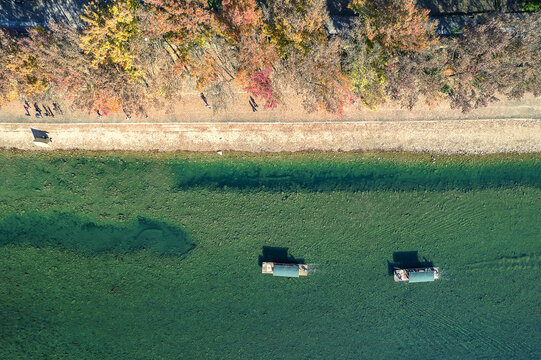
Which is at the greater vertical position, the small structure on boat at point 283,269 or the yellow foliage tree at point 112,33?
the yellow foliage tree at point 112,33

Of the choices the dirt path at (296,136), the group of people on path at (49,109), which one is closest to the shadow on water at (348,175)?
the dirt path at (296,136)

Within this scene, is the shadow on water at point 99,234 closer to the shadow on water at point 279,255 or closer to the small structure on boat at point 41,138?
the small structure on boat at point 41,138

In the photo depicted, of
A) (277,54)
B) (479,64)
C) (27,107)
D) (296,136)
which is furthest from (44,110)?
(479,64)

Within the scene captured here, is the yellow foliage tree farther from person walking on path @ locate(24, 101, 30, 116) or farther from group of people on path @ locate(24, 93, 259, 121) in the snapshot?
person walking on path @ locate(24, 101, 30, 116)

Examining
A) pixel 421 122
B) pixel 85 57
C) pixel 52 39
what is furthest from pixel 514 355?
pixel 52 39

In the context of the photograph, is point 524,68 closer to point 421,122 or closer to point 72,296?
point 421,122

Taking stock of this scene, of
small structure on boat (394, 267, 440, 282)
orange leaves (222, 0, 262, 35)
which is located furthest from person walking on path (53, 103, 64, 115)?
small structure on boat (394, 267, 440, 282)
